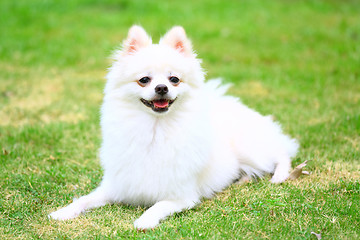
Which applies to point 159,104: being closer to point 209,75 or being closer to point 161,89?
point 161,89

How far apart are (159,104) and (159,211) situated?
30.5 inches

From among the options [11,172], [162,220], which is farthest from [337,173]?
[11,172]

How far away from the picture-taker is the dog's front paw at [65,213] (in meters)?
3.14

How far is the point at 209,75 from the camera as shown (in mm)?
7320

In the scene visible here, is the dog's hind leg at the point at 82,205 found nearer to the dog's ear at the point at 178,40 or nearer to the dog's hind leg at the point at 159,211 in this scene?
the dog's hind leg at the point at 159,211

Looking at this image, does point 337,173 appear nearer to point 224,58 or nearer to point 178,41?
point 178,41

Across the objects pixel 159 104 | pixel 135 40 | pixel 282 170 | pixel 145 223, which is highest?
pixel 135 40

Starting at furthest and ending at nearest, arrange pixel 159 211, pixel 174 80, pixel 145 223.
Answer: pixel 174 80
pixel 159 211
pixel 145 223

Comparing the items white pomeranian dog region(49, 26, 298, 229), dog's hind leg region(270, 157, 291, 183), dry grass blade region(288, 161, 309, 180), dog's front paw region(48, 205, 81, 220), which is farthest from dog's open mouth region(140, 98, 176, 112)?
dry grass blade region(288, 161, 309, 180)

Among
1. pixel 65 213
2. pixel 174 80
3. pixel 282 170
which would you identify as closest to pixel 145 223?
pixel 65 213

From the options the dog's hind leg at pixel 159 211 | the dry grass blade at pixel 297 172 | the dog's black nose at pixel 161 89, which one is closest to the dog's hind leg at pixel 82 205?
the dog's hind leg at pixel 159 211

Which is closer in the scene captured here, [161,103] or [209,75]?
[161,103]

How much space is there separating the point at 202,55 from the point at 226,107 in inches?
168

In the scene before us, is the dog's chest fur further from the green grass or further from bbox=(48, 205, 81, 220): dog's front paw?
bbox=(48, 205, 81, 220): dog's front paw
